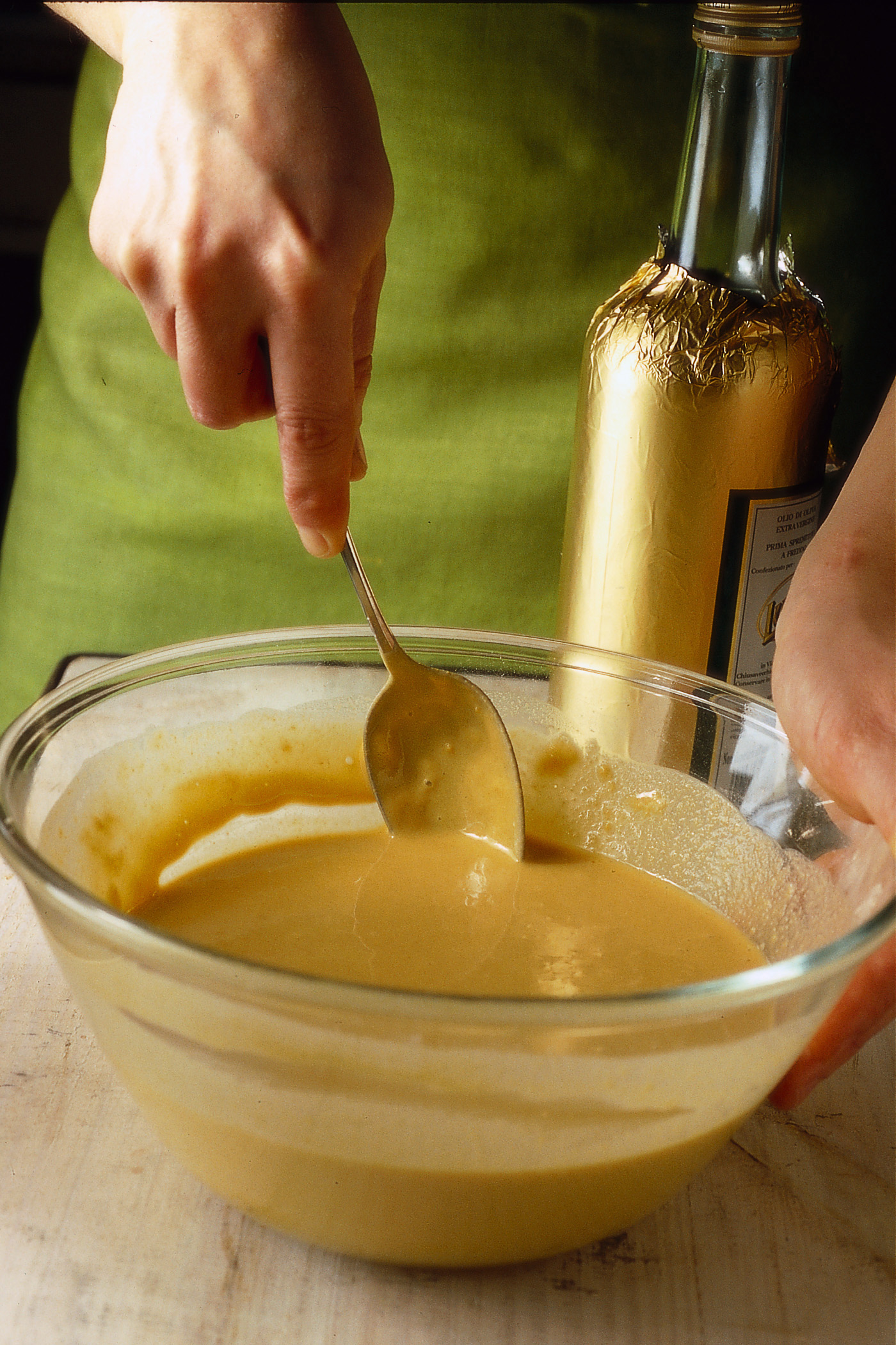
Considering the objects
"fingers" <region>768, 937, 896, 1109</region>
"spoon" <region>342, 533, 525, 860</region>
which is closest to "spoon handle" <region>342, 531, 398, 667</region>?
"spoon" <region>342, 533, 525, 860</region>

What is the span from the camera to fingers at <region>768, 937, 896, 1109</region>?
640 mm

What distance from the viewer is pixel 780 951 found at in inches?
29.7

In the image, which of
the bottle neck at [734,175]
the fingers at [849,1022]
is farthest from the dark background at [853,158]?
the fingers at [849,1022]

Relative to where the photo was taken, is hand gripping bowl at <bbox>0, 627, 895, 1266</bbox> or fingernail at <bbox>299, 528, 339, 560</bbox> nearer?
hand gripping bowl at <bbox>0, 627, 895, 1266</bbox>

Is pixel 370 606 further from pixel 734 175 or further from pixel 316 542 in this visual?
pixel 734 175

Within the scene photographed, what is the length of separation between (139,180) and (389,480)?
56cm

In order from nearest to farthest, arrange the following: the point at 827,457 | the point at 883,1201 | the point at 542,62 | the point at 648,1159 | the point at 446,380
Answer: the point at 648,1159, the point at 883,1201, the point at 827,457, the point at 542,62, the point at 446,380

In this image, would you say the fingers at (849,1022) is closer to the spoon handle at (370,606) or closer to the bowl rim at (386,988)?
the bowl rim at (386,988)

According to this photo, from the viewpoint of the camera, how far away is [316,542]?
2.51 feet

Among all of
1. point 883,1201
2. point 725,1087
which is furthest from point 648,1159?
point 883,1201

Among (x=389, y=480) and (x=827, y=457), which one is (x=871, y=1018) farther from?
(x=389, y=480)

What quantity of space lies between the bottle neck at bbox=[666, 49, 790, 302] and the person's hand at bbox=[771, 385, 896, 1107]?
14 cm

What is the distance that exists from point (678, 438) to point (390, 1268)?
569 mm

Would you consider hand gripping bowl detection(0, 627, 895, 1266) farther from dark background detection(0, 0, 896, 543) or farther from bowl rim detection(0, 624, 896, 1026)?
dark background detection(0, 0, 896, 543)
